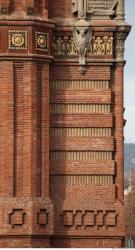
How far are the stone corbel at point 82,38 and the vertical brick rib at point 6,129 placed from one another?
5.88 feet

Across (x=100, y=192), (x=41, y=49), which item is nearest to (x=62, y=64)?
(x=41, y=49)

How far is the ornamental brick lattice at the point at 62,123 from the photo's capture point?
3744 cm

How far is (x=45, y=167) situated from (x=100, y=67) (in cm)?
Answer: 291

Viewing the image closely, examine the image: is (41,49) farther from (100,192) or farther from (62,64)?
(100,192)

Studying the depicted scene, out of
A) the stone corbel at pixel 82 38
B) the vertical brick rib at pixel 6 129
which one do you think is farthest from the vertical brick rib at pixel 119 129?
the vertical brick rib at pixel 6 129

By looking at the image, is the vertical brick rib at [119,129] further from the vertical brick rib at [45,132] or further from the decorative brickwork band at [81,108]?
the vertical brick rib at [45,132]

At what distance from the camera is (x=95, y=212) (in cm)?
3794

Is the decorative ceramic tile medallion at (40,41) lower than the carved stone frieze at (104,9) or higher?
lower

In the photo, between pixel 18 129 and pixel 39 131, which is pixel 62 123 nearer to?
pixel 39 131

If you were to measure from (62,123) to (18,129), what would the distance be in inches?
46.7

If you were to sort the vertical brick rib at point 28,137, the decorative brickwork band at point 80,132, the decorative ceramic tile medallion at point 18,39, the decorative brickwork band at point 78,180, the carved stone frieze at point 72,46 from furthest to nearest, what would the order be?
1. the carved stone frieze at point 72,46
2. the decorative brickwork band at point 80,132
3. the decorative brickwork band at point 78,180
4. the decorative ceramic tile medallion at point 18,39
5. the vertical brick rib at point 28,137

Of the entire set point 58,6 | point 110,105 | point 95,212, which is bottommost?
point 95,212

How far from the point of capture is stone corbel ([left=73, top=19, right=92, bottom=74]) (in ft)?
125

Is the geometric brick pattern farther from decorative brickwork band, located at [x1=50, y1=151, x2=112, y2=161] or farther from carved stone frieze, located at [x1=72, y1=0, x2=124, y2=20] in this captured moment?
carved stone frieze, located at [x1=72, y1=0, x2=124, y2=20]
